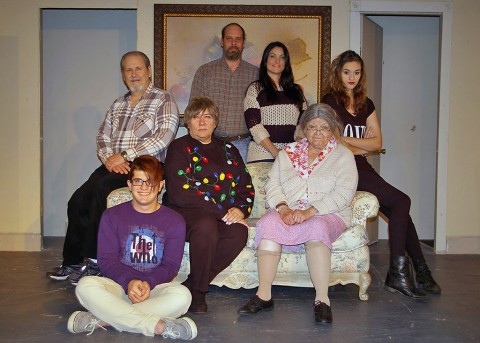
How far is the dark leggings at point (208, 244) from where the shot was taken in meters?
3.26

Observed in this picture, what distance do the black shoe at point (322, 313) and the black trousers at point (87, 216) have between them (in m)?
1.44

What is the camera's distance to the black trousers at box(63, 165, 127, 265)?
381cm

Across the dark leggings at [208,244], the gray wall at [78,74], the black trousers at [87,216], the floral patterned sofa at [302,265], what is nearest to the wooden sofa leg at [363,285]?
the floral patterned sofa at [302,265]

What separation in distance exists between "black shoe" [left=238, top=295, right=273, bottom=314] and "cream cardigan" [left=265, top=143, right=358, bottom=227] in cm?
55

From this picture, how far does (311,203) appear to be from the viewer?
3.50 m

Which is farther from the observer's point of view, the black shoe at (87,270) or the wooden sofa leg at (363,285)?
the black shoe at (87,270)

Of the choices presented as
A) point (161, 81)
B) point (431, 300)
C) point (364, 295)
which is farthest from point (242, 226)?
point (161, 81)

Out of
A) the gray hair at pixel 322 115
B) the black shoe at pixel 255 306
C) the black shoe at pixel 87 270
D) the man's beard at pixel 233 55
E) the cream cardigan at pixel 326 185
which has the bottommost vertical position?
the black shoe at pixel 255 306

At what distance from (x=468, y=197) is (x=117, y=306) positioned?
132 inches

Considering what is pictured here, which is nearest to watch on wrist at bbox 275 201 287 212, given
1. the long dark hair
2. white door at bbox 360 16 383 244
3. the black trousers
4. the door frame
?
the long dark hair

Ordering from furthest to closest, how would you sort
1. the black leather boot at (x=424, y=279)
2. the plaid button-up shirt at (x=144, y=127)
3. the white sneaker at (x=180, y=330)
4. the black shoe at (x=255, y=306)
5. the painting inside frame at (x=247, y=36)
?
the painting inside frame at (x=247, y=36)
the plaid button-up shirt at (x=144, y=127)
the black leather boot at (x=424, y=279)
the black shoe at (x=255, y=306)
the white sneaker at (x=180, y=330)

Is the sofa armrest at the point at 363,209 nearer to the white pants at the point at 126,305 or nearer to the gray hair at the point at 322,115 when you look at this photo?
the gray hair at the point at 322,115

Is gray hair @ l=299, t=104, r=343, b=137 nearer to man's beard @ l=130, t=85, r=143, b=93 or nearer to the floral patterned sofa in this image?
the floral patterned sofa

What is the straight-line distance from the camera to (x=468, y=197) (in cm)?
510
